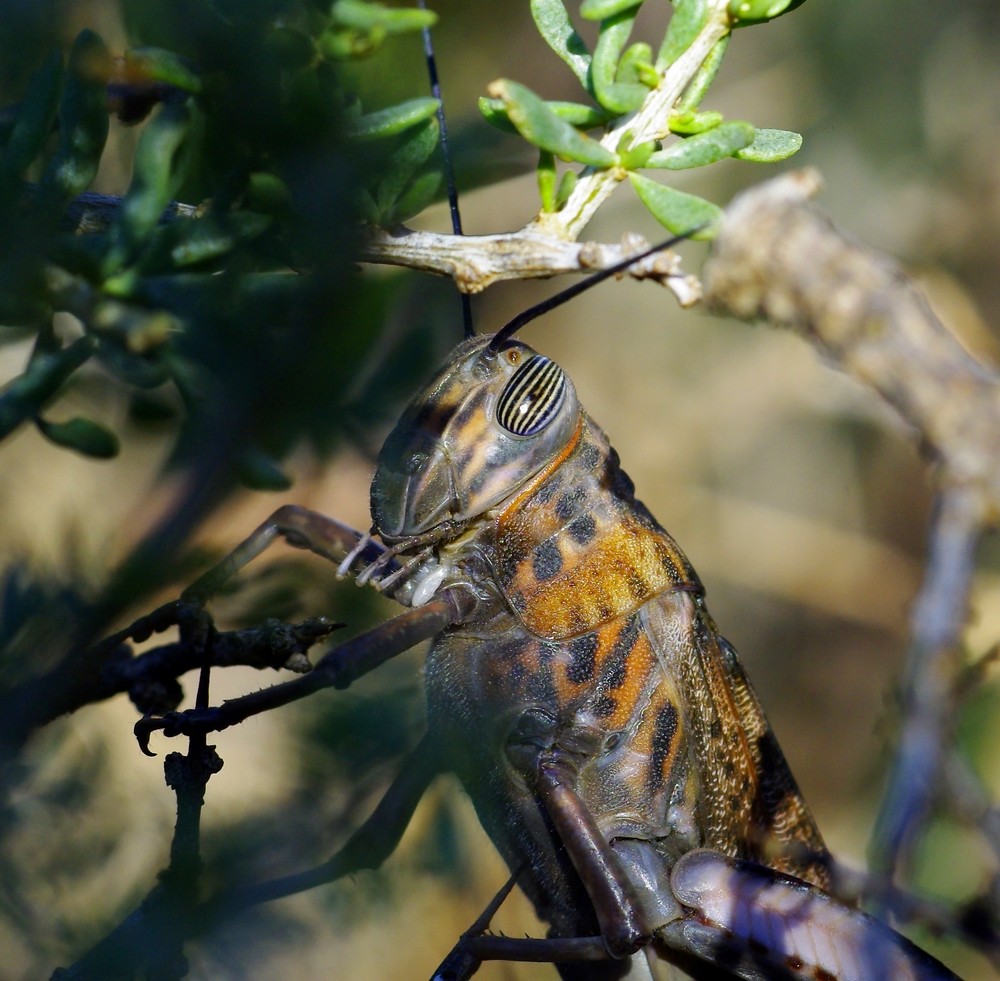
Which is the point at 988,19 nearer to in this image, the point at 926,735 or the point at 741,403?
the point at 741,403

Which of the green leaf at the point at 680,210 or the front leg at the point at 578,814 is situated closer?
the green leaf at the point at 680,210

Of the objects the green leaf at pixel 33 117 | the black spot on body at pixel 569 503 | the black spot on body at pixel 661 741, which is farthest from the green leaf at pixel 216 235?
the black spot on body at pixel 661 741

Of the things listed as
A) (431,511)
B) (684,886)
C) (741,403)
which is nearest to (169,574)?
(431,511)

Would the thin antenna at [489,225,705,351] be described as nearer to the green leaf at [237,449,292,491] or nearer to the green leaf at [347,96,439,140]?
the green leaf at [347,96,439,140]

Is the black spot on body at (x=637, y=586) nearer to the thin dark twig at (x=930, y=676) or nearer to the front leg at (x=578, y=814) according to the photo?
the front leg at (x=578, y=814)

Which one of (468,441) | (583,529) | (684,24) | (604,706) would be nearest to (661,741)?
(604,706)

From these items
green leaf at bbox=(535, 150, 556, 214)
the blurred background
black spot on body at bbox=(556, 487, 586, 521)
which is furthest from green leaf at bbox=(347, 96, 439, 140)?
the blurred background
